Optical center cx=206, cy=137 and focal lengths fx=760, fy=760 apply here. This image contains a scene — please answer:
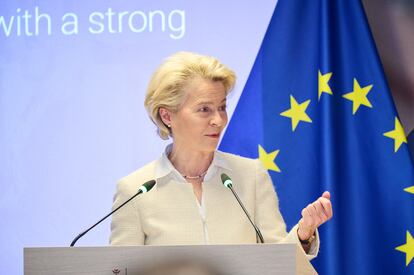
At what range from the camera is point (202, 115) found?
281 centimetres

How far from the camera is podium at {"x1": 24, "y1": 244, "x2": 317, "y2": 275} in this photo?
77.9 inches

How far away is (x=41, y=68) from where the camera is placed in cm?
403

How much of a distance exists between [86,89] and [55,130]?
0.27 meters

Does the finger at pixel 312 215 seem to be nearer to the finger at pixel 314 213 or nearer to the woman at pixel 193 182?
the finger at pixel 314 213

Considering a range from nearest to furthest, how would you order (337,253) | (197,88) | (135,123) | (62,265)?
(62,265) → (197,88) → (337,253) → (135,123)

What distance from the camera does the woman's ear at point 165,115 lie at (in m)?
2.91

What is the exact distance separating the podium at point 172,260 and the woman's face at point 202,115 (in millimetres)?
821

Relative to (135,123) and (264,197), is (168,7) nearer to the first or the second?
(135,123)

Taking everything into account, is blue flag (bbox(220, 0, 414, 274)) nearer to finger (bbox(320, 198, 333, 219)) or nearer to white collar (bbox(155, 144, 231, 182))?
white collar (bbox(155, 144, 231, 182))

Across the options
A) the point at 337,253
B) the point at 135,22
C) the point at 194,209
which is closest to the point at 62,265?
the point at 194,209

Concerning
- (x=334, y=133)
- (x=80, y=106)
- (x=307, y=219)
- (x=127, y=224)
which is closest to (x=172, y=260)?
(x=307, y=219)

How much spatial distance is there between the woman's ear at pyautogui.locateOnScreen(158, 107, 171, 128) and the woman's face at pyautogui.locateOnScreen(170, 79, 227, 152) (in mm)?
86

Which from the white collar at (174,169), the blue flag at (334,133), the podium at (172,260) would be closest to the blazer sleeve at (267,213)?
the white collar at (174,169)

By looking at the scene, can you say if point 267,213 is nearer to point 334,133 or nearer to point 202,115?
point 202,115
